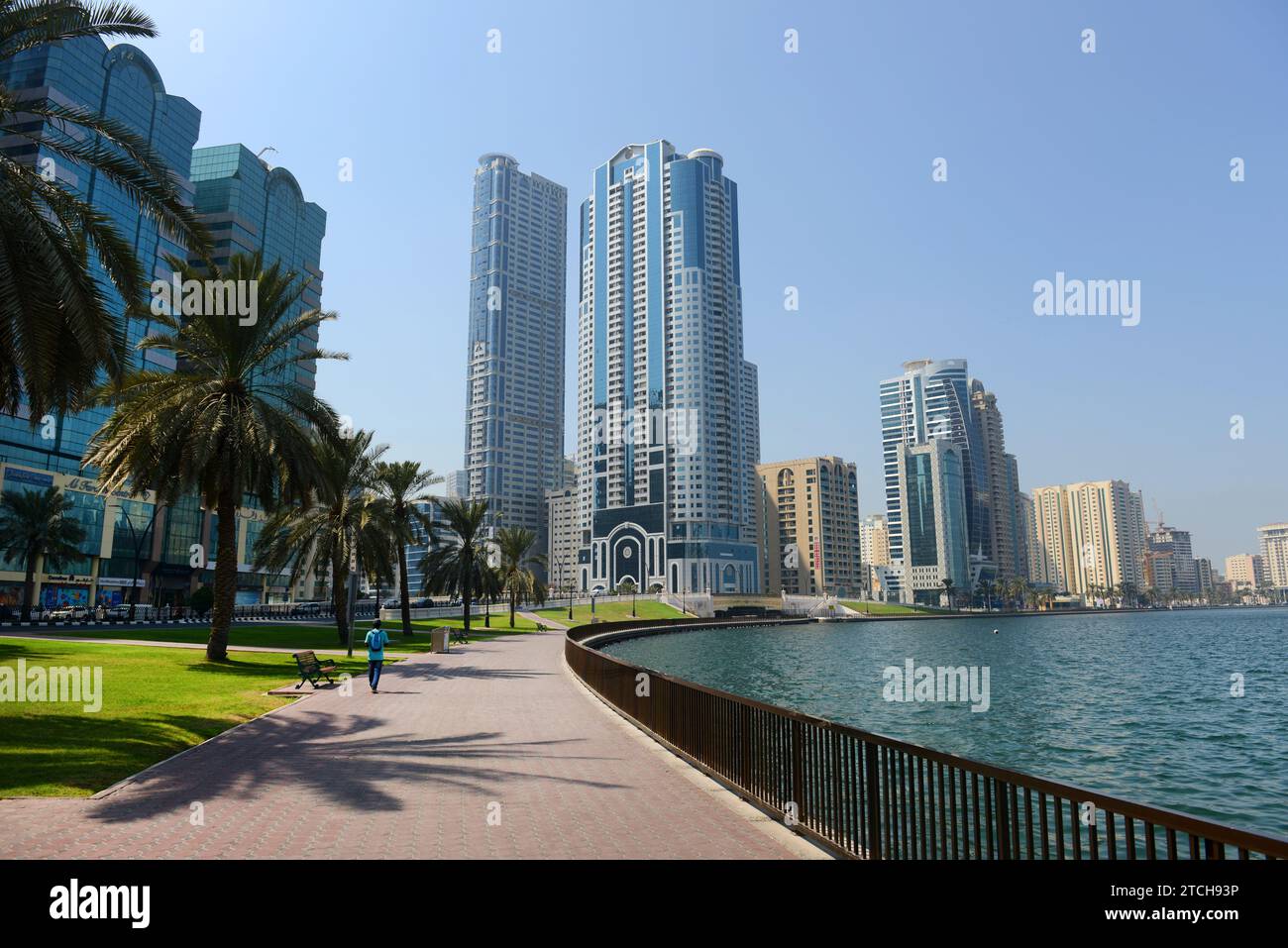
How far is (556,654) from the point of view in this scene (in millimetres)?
34969

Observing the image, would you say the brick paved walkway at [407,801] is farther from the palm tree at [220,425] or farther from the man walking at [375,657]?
the palm tree at [220,425]

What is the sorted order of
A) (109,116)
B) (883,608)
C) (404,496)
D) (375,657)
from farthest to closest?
(883,608) → (109,116) → (404,496) → (375,657)

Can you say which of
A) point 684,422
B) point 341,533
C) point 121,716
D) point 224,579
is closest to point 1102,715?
point 121,716

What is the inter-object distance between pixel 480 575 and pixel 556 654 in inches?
1065

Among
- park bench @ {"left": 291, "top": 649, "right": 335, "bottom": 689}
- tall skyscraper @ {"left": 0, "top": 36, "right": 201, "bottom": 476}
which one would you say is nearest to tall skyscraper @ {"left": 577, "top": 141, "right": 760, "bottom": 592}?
tall skyscraper @ {"left": 0, "top": 36, "right": 201, "bottom": 476}

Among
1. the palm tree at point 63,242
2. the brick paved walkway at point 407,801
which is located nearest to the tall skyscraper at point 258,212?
the palm tree at point 63,242

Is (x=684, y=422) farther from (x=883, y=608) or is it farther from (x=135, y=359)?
(x=135, y=359)

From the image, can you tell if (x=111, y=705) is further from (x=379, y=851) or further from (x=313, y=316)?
(x=313, y=316)

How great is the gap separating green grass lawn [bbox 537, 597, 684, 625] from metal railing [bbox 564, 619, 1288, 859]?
72.4m

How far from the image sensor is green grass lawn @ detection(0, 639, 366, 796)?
9414 mm

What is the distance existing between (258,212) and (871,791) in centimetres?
13131

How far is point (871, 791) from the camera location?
6.42m

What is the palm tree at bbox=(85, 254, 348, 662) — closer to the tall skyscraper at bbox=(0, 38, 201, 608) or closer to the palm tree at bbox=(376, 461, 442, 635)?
the palm tree at bbox=(376, 461, 442, 635)
